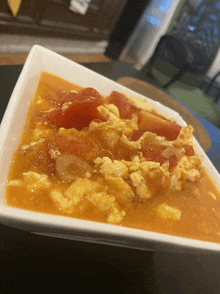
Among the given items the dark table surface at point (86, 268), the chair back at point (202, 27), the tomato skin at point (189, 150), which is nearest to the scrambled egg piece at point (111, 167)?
the dark table surface at point (86, 268)

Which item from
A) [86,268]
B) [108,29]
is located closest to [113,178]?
[86,268]

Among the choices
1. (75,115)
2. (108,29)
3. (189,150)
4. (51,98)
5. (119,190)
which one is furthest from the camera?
(108,29)

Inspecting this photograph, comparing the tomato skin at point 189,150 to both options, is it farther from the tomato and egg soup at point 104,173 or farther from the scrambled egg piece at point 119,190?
the scrambled egg piece at point 119,190

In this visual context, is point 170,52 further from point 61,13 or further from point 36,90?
point 36,90

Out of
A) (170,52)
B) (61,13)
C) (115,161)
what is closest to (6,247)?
(115,161)

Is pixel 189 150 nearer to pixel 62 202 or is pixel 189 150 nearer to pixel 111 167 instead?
pixel 111 167

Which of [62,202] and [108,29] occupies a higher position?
[108,29]
